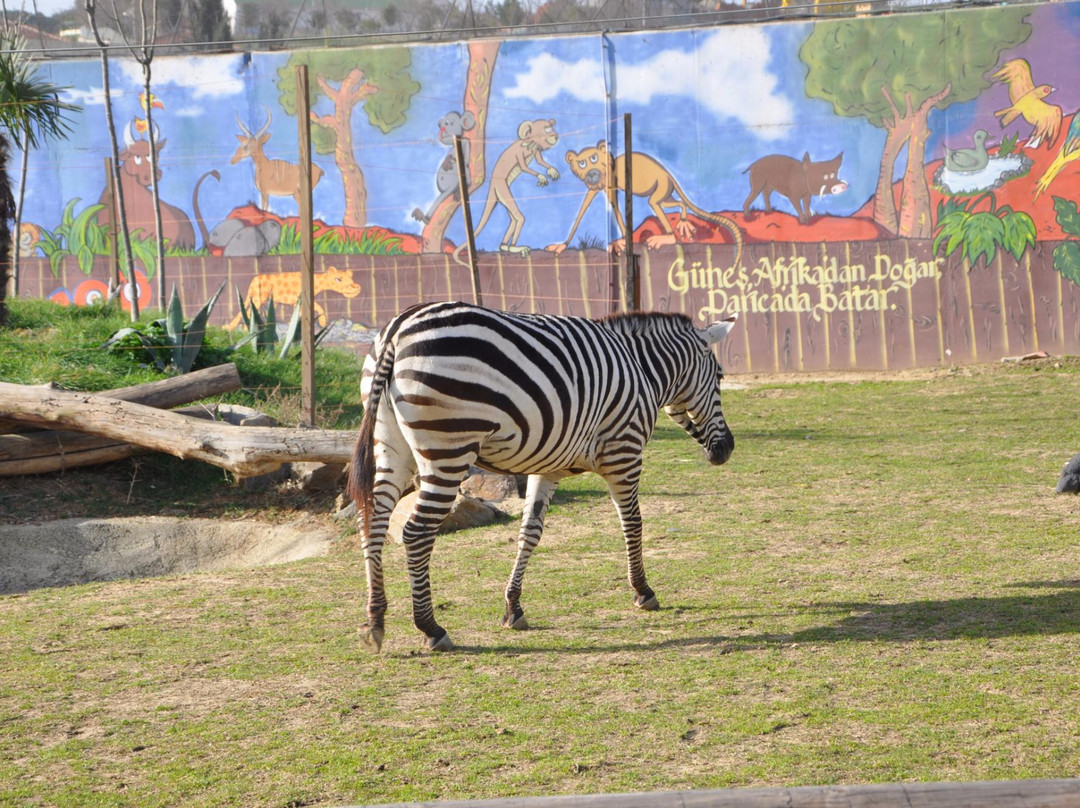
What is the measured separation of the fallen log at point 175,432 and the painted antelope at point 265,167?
35.7 ft

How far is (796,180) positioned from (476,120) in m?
5.60

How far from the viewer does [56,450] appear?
28.9ft

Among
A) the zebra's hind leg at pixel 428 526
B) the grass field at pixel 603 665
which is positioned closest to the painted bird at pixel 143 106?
the grass field at pixel 603 665

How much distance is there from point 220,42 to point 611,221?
7.97 meters

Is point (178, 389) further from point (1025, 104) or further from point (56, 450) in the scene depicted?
point (1025, 104)

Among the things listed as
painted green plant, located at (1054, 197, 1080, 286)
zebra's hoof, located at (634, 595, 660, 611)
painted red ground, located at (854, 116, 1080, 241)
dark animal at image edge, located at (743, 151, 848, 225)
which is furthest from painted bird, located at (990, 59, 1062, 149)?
zebra's hoof, located at (634, 595, 660, 611)

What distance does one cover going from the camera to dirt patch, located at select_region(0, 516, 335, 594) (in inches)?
310

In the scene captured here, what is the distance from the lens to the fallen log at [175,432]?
310 inches

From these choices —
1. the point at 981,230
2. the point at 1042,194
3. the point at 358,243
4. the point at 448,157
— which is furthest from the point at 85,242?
the point at 1042,194

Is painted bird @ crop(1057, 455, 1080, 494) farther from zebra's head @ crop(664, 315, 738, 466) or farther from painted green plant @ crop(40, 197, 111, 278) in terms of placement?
painted green plant @ crop(40, 197, 111, 278)

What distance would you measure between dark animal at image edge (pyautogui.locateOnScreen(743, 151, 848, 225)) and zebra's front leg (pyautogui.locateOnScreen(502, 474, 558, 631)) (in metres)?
12.7

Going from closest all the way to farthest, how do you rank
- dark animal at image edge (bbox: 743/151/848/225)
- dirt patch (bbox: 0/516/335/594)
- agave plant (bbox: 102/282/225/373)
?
dirt patch (bbox: 0/516/335/594), agave plant (bbox: 102/282/225/373), dark animal at image edge (bbox: 743/151/848/225)

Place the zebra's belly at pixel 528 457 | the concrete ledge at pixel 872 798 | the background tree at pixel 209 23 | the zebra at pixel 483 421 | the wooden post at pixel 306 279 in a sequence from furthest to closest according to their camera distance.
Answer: the background tree at pixel 209 23 → the wooden post at pixel 306 279 → the zebra's belly at pixel 528 457 → the zebra at pixel 483 421 → the concrete ledge at pixel 872 798

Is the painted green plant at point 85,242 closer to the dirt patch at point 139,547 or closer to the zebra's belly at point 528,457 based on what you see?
the dirt patch at point 139,547
